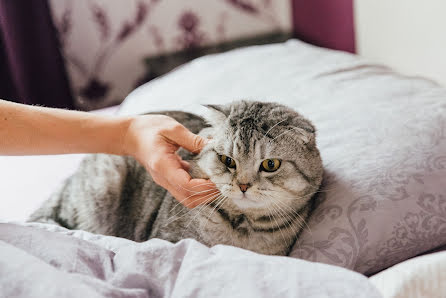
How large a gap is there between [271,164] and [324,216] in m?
0.17

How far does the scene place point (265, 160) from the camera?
99 centimetres

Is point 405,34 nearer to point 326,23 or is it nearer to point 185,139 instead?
point 326,23

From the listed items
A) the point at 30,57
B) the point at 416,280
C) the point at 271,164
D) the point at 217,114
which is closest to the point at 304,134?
the point at 271,164

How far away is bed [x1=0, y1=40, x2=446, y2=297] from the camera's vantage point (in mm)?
623

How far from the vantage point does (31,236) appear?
0.79m

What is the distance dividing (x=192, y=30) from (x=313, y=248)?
6.88 ft

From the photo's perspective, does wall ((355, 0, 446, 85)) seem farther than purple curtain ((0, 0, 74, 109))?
No

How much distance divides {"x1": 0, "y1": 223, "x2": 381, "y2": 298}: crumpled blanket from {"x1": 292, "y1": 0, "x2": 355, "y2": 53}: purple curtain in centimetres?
157

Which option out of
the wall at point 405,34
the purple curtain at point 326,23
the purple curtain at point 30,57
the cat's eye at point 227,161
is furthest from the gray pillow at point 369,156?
the purple curtain at point 30,57

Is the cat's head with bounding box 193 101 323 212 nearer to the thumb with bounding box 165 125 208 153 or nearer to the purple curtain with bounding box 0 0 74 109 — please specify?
the thumb with bounding box 165 125 208 153

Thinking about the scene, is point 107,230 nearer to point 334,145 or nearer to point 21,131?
point 21,131

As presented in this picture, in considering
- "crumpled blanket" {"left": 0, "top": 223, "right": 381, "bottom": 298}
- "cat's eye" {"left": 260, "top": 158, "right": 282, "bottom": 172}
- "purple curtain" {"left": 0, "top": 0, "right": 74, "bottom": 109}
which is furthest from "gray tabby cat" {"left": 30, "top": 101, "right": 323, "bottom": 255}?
"purple curtain" {"left": 0, "top": 0, "right": 74, "bottom": 109}

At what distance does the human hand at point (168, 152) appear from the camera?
94 cm

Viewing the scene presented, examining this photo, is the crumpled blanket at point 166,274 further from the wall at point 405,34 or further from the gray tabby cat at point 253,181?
the wall at point 405,34
